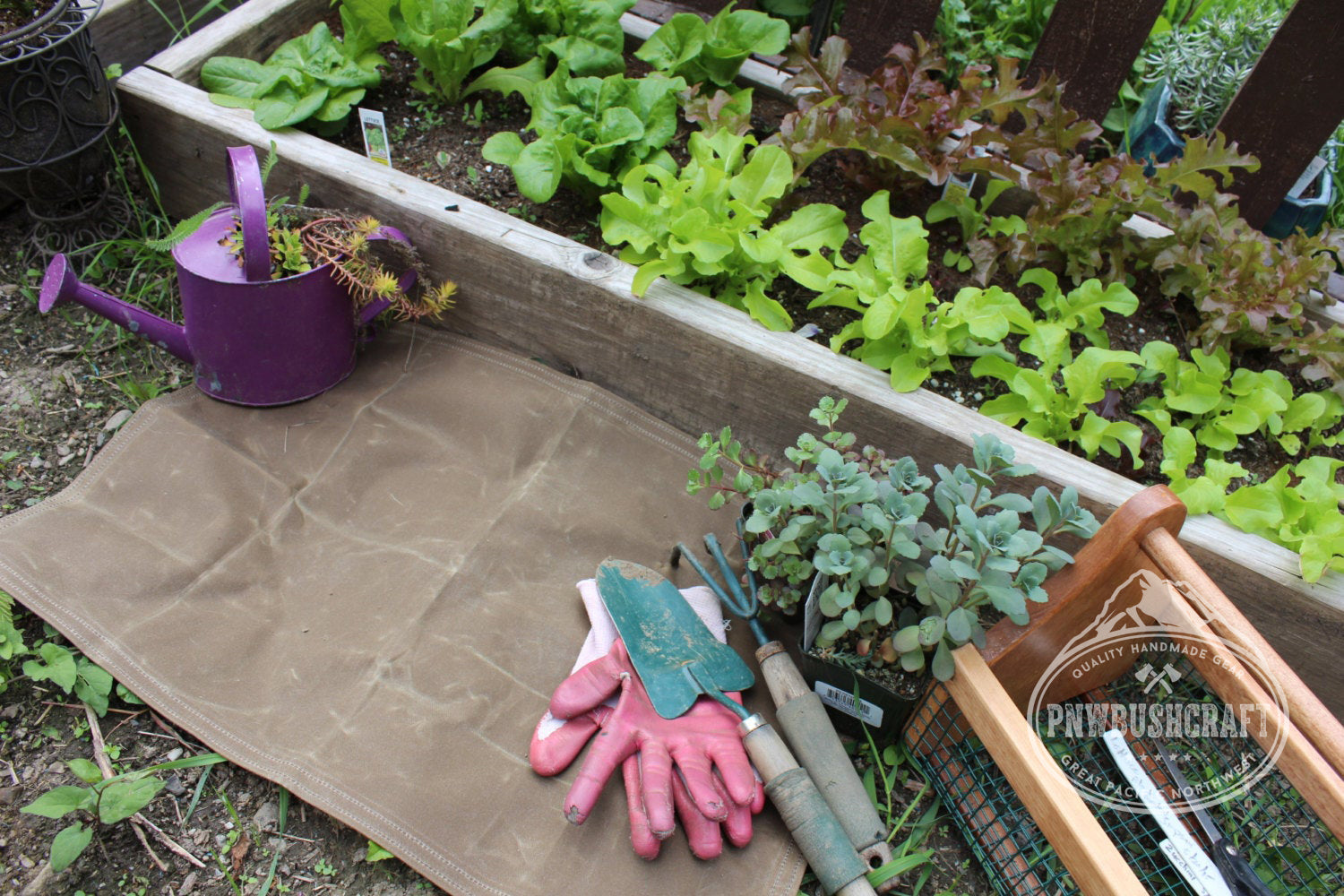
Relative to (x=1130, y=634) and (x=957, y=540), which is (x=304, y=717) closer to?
(x=957, y=540)

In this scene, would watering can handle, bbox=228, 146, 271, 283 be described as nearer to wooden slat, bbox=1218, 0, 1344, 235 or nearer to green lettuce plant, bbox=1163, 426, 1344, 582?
green lettuce plant, bbox=1163, 426, 1344, 582

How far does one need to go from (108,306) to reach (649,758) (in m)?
1.45

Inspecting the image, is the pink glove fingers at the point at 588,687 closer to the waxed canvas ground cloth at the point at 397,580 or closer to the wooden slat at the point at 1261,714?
the waxed canvas ground cloth at the point at 397,580

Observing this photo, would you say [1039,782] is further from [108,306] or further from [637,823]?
[108,306]

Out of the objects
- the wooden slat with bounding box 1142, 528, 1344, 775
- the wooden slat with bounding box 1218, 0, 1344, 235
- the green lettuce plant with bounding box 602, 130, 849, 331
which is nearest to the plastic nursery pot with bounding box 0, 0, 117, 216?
the green lettuce plant with bounding box 602, 130, 849, 331

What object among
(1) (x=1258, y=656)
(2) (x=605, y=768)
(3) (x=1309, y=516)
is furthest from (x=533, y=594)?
(3) (x=1309, y=516)

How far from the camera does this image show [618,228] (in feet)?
6.44

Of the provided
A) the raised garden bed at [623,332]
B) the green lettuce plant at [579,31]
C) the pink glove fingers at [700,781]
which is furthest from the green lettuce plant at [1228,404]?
the green lettuce plant at [579,31]

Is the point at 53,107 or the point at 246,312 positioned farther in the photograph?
the point at 53,107

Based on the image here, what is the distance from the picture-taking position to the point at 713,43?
2.29 m

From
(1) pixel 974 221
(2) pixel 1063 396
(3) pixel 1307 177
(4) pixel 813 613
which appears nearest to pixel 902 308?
(2) pixel 1063 396

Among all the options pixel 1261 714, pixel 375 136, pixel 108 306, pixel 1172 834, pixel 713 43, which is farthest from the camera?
pixel 713 43

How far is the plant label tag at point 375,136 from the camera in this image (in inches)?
84.4

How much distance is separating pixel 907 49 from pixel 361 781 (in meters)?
1.89
